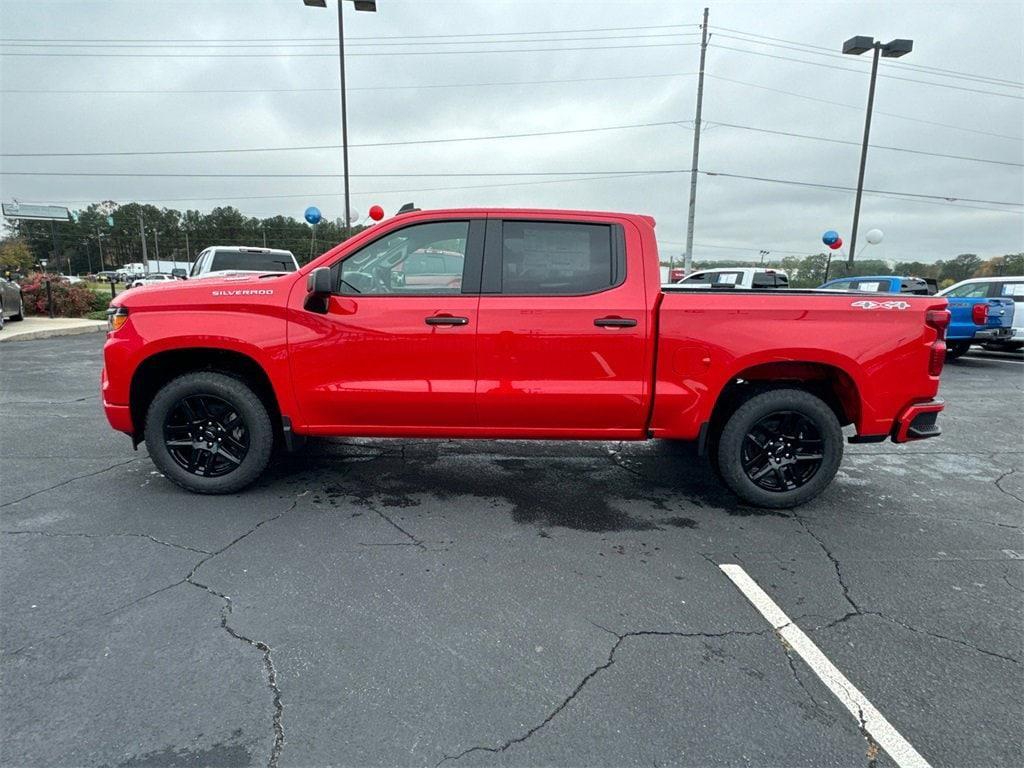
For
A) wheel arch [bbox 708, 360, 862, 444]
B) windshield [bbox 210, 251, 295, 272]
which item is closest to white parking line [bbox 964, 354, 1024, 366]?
wheel arch [bbox 708, 360, 862, 444]

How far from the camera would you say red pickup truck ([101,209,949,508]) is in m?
3.65

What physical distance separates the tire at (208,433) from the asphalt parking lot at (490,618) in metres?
0.20

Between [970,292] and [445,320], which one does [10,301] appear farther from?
[970,292]

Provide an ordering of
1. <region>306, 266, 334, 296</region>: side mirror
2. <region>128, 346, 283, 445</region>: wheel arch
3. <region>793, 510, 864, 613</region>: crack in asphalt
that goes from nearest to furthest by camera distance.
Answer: <region>793, 510, 864, 613</region>: crack in asphalt, <region>306, 266, 334, 296</region>: side mirror, <region>128, 346, 283, 445</region>: wheel arch

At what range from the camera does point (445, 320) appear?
143 inches

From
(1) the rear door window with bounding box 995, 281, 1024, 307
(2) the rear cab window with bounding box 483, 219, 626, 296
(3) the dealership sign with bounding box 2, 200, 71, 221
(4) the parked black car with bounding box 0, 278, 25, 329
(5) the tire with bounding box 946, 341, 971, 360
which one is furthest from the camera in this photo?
(3) the dealership sign with bounding box 2, 200, 71, 221

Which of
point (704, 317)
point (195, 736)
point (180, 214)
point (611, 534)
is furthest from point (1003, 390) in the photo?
point (180, 214)

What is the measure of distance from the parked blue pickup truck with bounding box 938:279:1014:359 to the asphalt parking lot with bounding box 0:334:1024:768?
8437 millimetres

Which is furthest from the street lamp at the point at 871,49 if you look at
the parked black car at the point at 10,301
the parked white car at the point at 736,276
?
the parked black car at the point at 10,301

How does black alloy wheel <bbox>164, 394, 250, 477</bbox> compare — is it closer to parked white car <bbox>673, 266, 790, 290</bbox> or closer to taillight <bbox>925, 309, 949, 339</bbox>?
taillight <bbox>925, 309, 949, 339</bbox>

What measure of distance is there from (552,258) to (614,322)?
619 millimetres

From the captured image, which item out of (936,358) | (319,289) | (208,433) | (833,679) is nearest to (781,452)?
(936,358)

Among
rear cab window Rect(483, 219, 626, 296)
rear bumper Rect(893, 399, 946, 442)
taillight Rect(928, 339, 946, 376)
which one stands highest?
rear cab window Rect(483, 219, 626, 296)

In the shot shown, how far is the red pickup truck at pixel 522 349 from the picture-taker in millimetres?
3648
